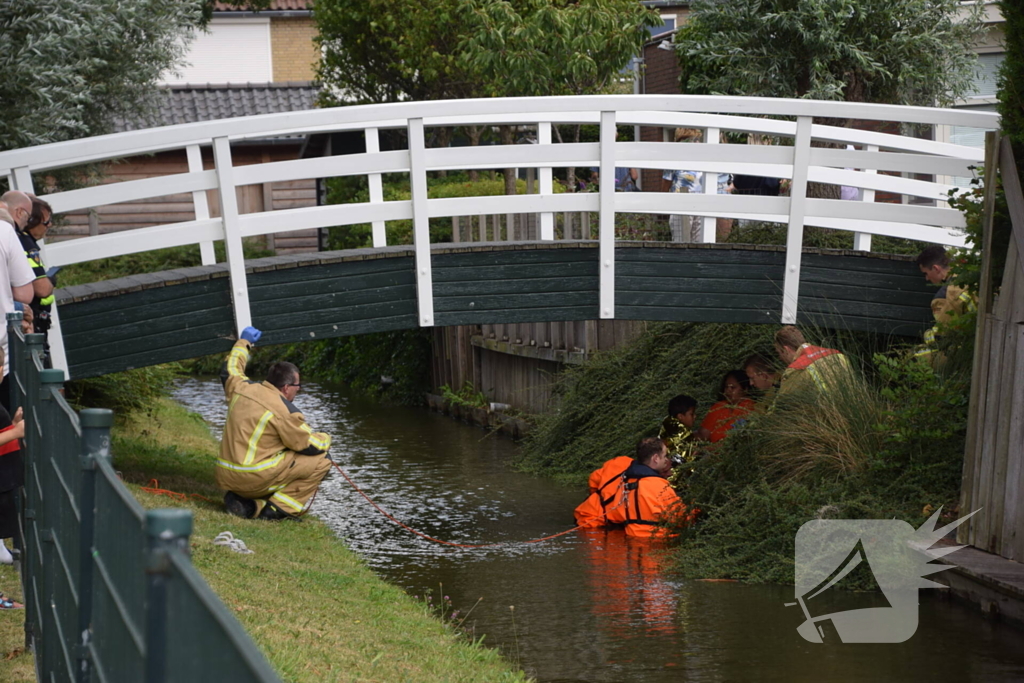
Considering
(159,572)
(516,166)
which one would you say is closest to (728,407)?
(516,166)

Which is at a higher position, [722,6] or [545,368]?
[722,6]

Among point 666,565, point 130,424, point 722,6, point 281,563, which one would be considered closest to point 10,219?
point 281,563

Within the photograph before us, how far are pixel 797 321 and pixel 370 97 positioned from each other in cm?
1481

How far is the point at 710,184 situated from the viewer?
437 inches

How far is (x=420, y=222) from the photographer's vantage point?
974 centimetres

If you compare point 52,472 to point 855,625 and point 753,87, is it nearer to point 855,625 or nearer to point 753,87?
point 855,625

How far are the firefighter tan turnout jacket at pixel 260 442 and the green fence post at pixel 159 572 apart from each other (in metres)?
7.74

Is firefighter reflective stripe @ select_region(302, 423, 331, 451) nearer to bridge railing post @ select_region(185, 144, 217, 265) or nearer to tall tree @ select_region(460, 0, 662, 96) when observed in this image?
bridge railing post @ select_region(185, 144, 217, 265)

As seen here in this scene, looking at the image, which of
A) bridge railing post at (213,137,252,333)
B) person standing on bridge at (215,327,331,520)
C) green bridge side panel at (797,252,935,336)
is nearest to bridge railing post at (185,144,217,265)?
bridge railing post at (213,137,252,333)

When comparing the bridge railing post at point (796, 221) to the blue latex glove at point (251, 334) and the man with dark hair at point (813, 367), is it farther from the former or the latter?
the blue latex glove at point (251, 334)

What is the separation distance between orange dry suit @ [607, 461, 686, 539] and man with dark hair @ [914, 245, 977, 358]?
2222 mm

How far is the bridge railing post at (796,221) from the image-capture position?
10.1m

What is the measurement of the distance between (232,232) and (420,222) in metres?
1.42

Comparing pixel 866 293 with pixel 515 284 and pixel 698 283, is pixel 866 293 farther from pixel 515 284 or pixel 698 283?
pixel 515 284
